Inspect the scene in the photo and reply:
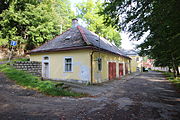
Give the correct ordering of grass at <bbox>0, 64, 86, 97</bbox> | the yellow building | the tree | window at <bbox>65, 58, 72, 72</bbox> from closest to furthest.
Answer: the tree → grass at <bbox>0, 64, 86, 97</bbox> → the yellow building → window at <bbox>65, 58, 72, 72</bbox>

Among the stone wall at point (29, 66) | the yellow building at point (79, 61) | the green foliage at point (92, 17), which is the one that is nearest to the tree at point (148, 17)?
the yellow building at point (79, 61)

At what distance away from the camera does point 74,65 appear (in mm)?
11086

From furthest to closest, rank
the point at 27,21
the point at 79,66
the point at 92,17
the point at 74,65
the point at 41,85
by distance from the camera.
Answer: the point at 92,17, the point at 27,21, the point at 74,65, the point at 79,66, the point at 41,85

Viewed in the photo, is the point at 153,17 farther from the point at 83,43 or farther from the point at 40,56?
the point at 40,56

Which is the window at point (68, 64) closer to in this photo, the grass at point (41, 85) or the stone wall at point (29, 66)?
the stone wall at point (29, 66)

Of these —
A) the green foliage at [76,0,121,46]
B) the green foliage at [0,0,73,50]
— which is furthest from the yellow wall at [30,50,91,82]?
the green foliage at [76,0,121,46]

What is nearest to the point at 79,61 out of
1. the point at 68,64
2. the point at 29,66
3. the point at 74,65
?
the point at 74,65

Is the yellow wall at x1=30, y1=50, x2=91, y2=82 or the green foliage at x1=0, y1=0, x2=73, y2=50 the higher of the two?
the green foliage at x1=0, y1=0, x2=73, y2=50

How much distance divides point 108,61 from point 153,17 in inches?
342

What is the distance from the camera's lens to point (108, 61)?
13.4m

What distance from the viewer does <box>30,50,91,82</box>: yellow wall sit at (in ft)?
34.0

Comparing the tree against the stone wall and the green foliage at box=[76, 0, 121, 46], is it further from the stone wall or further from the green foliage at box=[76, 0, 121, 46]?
the green foliage at box=[76, 0, 121, 46]

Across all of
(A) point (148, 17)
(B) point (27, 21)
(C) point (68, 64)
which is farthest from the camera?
(B) point (27, 21)

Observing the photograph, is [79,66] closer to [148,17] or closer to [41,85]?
[41,85]
